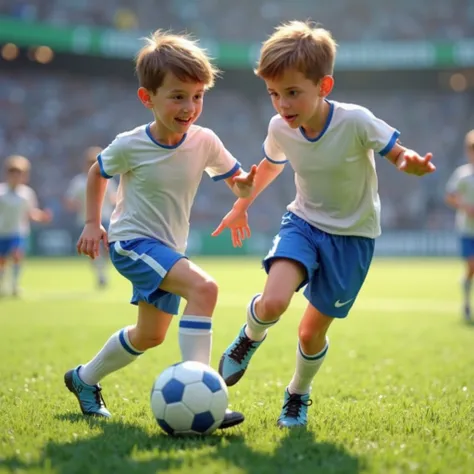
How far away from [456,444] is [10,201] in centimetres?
1168

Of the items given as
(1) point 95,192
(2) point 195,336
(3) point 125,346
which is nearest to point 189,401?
(2) point 195,336

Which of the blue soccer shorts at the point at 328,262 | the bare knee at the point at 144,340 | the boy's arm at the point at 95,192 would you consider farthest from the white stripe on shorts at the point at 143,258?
the blue soccer shorts at the point at 328,262

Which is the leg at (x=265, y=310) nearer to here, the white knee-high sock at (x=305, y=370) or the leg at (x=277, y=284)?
the leg at (x=277, y=284)

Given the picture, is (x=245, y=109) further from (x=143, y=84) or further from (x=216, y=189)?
(x=143, y=84)

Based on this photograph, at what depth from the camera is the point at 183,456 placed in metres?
3.29

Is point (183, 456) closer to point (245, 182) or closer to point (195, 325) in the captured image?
point (195, 325)

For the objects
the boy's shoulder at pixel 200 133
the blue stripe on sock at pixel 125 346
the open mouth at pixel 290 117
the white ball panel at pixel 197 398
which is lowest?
the white ball panel at pixel 197 398

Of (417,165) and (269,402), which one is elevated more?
(417,165)

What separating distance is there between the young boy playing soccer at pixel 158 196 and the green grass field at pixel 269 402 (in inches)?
17.9

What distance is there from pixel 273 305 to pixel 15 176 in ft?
34.4

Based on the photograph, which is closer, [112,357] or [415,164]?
[415,164]

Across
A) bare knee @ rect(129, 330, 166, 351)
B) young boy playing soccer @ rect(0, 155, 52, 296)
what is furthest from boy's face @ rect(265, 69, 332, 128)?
young boy playing soccer @ rect(0, 155, 52, 296)

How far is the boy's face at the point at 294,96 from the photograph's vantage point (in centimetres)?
408

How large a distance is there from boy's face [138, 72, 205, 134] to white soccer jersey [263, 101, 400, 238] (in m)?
0.54
